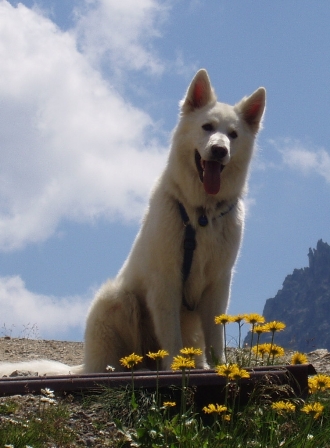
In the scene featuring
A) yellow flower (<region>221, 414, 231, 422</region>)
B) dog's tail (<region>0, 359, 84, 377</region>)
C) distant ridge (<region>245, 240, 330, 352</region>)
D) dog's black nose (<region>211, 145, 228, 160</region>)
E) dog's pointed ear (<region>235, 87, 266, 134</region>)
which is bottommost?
yellow flower (<region>221, 414, 231, 422</region>)

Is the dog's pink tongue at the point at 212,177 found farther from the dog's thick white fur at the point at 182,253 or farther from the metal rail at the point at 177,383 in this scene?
the metal rail at the point at 177,383

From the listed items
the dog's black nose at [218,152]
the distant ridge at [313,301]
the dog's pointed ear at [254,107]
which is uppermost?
the distant ridge at [313,301]

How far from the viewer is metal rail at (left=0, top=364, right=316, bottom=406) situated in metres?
3.46

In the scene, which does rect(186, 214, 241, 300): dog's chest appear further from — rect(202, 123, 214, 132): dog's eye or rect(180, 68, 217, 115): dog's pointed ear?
rect(180, 68, 217, 115): dog's pointed ear

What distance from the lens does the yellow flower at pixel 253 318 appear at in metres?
3.73

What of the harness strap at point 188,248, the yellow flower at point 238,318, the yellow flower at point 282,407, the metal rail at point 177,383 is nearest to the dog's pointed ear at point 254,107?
the harness strap at point 188,248

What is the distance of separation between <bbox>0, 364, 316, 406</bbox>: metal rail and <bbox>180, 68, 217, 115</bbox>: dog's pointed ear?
3197 millimetres

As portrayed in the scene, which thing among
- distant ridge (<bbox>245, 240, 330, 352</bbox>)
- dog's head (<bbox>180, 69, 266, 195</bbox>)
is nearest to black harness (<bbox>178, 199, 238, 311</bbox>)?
dog's head (<bbox>180, 69, 266, 195</bbox>)

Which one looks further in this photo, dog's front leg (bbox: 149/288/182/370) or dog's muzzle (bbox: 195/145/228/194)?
dog's muzzle (bbox: 195/145/228/194)

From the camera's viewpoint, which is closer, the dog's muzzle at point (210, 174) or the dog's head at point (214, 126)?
the dog's head at point (214, 126)

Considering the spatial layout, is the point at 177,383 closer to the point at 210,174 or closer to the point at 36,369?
the point at 210,174

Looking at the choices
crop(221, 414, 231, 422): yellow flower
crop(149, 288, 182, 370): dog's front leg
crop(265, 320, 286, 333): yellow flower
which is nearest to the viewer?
crop(221, 414, 231, 422): yellow flower

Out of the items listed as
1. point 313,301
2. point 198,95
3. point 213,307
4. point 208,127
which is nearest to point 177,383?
point 213,307

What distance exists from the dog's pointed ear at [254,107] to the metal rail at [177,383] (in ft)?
10.3
